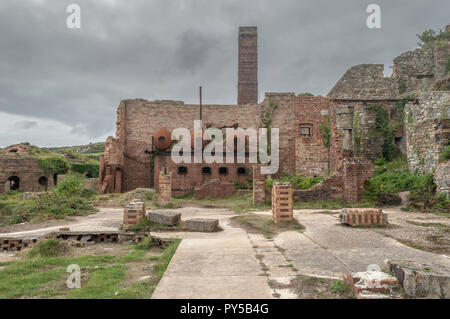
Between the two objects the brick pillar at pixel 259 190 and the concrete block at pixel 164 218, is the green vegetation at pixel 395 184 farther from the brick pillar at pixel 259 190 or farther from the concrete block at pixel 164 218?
the concrete block at pixel 164 218

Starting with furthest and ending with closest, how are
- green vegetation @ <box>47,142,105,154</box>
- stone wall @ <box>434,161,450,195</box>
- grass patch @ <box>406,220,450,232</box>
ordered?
1. green vegetation @ <box>47,142,105,154</box>
2. stone wall @ <box>434,161,450,195</box>
3. grass patch @ <box>406,220,450,232</box>

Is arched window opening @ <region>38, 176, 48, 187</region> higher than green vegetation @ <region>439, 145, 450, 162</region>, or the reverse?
green vegetation @ <region>439, 145, 450, 162</region>

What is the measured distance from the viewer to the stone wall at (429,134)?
10852 millimetres

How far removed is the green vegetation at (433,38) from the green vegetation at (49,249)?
27.2 m

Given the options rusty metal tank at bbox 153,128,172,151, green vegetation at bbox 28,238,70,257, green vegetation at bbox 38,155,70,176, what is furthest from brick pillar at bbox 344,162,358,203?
green vegetation at bbox 38,155,70,176

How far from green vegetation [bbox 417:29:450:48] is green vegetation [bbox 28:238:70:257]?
27182 mm

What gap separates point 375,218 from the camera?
657 centimetres

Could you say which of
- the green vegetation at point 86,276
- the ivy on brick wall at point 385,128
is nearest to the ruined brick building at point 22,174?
the green vegetation at point 86,276

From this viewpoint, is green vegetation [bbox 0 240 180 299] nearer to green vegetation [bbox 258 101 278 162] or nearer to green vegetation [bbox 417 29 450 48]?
green vegetation [bbox 258 101 278 162]

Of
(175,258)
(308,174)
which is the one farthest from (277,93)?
(175,258)

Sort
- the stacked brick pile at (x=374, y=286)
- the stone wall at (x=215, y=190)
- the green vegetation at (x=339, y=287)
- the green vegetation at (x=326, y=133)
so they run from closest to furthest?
the stacked brick pile at (x=374, y=286) < the green vegetation at (x=339, y=287) < the stone wall at (x=215, y=190) < the green vegetation at (x=326, y=133)

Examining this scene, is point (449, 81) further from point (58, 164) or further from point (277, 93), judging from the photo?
point (58, 164)

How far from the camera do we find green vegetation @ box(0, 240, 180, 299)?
316cm

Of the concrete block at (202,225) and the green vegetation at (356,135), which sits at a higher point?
the green vegetation at (356,135)
